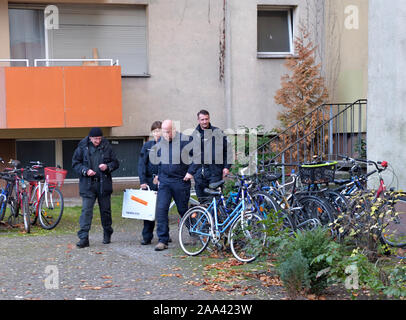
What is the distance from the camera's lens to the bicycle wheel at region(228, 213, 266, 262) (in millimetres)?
7387

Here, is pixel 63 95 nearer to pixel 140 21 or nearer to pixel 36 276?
pixel 140 21

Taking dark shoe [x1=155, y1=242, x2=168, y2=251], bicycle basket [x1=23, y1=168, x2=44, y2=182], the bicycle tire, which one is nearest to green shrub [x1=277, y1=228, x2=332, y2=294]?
dark shoe [x1=155, y1=242, x2=168, y2=251]

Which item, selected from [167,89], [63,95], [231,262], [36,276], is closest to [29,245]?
[36,276]

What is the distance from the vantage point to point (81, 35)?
1417 centimetres

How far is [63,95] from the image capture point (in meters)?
12.9

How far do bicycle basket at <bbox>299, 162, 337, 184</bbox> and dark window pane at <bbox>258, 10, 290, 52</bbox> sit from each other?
7.19 metres

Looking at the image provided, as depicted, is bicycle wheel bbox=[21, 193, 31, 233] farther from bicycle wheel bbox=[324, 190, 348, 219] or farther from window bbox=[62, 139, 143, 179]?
bicycle wheel bbox=[324, 190, 348, 219]

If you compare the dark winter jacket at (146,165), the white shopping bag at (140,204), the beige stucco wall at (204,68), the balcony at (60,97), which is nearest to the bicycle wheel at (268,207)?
the white shopping bag at (140,204)

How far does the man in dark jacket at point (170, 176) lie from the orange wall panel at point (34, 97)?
4750 millimetres

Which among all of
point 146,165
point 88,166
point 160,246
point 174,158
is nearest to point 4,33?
point 88,166

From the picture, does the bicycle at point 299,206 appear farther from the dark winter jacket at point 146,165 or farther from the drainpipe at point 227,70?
the drainpipe at point 227,70

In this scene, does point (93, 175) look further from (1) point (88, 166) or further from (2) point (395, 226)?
(2) point (395, 226)

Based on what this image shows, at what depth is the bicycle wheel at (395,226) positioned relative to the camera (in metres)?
7.03

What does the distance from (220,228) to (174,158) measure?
4.52 ft
